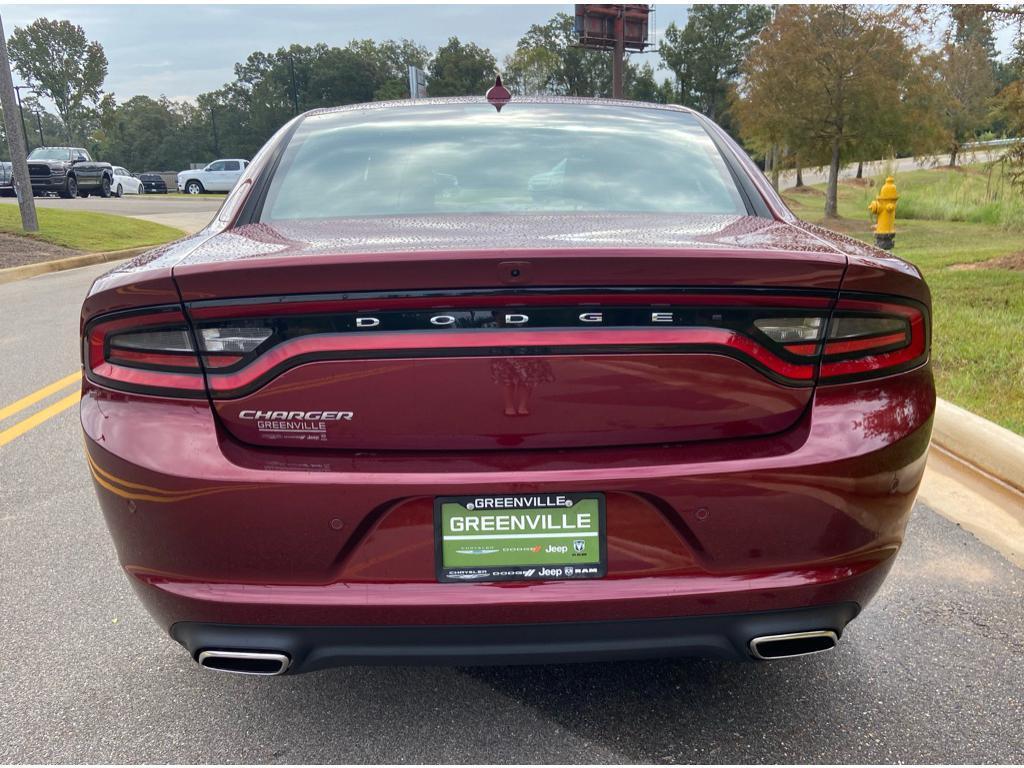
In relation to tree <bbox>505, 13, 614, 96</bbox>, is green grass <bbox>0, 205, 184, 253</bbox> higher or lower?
lower

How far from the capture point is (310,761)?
207 cm

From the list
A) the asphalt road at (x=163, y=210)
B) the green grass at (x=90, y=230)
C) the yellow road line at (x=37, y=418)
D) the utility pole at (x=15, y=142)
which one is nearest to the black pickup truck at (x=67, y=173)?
the asphalt road at (x=163, y=210)

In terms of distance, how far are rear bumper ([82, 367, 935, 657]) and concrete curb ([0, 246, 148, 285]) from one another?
9532mm

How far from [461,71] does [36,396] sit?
92723 mm

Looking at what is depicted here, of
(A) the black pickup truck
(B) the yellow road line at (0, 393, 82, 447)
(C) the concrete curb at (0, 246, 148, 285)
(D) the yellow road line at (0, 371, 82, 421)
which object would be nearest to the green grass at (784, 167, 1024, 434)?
(B) the yellow road line at (0, 393, 82, 447)

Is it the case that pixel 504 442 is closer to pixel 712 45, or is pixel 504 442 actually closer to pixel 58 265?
pixel 58 265

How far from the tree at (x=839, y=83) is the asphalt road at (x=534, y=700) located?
21.3 m

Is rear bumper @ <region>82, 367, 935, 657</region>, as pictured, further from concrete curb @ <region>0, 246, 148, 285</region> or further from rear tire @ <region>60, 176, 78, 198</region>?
rear tire @ <region>60, 176, 78, 198</region>

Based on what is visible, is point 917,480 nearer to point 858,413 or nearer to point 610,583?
point 858,413

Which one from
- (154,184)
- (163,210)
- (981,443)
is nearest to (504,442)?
(981,443)

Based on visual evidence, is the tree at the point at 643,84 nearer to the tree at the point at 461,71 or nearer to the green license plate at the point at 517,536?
the tree at the point at 461,71

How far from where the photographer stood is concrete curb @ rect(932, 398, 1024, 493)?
148 inches

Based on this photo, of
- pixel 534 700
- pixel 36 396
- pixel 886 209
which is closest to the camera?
pixel 534 700

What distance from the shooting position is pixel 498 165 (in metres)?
2.70
